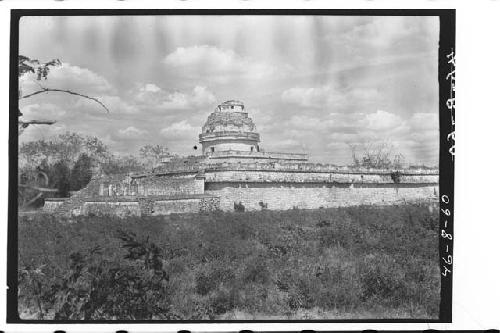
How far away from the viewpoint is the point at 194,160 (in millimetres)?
13367

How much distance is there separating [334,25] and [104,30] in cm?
258

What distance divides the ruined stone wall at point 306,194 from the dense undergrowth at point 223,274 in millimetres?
4007

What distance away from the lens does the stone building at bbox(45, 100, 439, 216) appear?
9.78 meters

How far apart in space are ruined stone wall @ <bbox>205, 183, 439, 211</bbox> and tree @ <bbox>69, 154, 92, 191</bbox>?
271 cm

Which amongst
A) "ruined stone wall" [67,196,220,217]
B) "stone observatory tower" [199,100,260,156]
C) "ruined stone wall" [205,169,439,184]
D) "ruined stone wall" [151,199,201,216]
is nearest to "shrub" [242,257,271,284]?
"ruined stone wall" [67,196,220,217]

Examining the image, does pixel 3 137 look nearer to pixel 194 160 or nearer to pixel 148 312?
pixel 148 312

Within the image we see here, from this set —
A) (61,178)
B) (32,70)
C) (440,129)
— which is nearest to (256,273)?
(440,129)

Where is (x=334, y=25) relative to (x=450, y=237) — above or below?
above

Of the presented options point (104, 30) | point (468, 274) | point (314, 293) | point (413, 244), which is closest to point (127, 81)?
point (104, 30)

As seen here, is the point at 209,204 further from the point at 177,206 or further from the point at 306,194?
the point at 306,194

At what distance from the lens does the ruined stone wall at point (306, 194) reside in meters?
11.4

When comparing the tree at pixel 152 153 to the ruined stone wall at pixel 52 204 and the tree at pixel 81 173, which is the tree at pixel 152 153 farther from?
the ruined stone wall at pixel 52 204

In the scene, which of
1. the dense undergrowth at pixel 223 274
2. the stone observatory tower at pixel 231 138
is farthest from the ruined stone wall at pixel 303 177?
the dense undergrowth at pixel 223 274

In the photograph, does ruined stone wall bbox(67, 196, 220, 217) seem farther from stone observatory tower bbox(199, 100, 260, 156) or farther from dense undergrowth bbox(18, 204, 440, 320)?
stone observatory tower bbox(199, 100, 260, 156)
